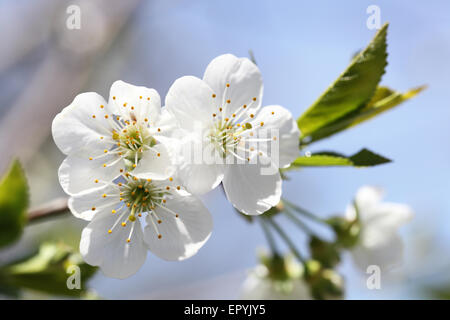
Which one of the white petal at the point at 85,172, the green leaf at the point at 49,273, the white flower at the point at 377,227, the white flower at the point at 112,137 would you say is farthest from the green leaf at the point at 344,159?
the green leaf at the point at 49,273

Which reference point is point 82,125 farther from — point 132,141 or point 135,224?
point 135,224

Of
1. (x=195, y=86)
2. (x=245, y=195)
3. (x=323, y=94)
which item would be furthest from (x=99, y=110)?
(x=323, y=94)

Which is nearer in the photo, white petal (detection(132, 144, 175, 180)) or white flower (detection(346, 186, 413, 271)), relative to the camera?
white petal (detection(132, 144, 175, 180))

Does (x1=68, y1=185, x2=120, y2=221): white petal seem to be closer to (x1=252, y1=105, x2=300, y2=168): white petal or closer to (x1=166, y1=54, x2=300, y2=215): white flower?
(x1=166, y1=54, x2=300, y2=215): white flower

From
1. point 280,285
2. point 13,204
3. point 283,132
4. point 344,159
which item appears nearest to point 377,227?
point 280,285

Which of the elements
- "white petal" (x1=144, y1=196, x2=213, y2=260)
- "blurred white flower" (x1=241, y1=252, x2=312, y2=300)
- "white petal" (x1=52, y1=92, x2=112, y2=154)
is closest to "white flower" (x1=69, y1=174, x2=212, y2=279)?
"white petal" (x1=144, y1=196, x2=213, y2=260)

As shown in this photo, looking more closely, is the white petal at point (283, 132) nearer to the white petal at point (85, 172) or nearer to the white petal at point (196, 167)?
the white petal at point (196, 167)

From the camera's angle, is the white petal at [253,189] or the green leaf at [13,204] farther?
the green leaf at [13,204]
